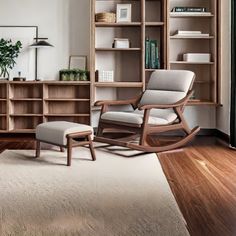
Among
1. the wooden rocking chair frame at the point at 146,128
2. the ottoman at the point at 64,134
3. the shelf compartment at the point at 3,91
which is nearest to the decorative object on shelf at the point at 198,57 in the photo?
the wooden rocking chair frame at the point at 146,128

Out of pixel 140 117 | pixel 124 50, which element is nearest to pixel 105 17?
pixel 124 50

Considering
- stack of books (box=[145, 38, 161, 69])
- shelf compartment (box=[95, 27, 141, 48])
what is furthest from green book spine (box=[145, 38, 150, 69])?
shelf compartment (box=[95, 27, 141, 48])

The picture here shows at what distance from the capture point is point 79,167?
3223 millimetres

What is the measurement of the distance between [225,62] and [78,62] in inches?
79.8

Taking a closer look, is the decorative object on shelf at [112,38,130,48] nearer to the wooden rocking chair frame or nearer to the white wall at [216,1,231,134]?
the wooden rocking chair frame

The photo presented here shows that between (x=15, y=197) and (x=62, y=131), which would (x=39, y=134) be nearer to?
(x=62, y=131)

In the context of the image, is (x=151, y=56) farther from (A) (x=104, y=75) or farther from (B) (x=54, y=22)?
(B) (x=54, y=22)

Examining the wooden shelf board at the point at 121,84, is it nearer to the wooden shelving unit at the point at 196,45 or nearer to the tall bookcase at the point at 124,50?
the tall bookcase at the point at 124,50

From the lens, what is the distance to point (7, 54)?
5176 millimetres

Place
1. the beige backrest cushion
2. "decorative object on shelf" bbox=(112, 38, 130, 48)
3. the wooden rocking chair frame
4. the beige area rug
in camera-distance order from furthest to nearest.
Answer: "decorative object on shelf" bbox=(112, 38, 130, 48), the beige backrest cushion, the wooden rocking chair frame, the beige area rug

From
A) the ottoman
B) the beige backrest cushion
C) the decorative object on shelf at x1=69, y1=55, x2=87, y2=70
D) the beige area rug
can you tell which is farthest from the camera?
the decorative object on shelf at x1=69, y1=55, x2=87, y2=70

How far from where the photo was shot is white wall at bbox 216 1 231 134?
185 inches

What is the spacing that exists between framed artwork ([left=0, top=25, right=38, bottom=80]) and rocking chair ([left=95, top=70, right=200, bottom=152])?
1555 millimetres

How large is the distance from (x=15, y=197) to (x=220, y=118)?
355 centimetres
